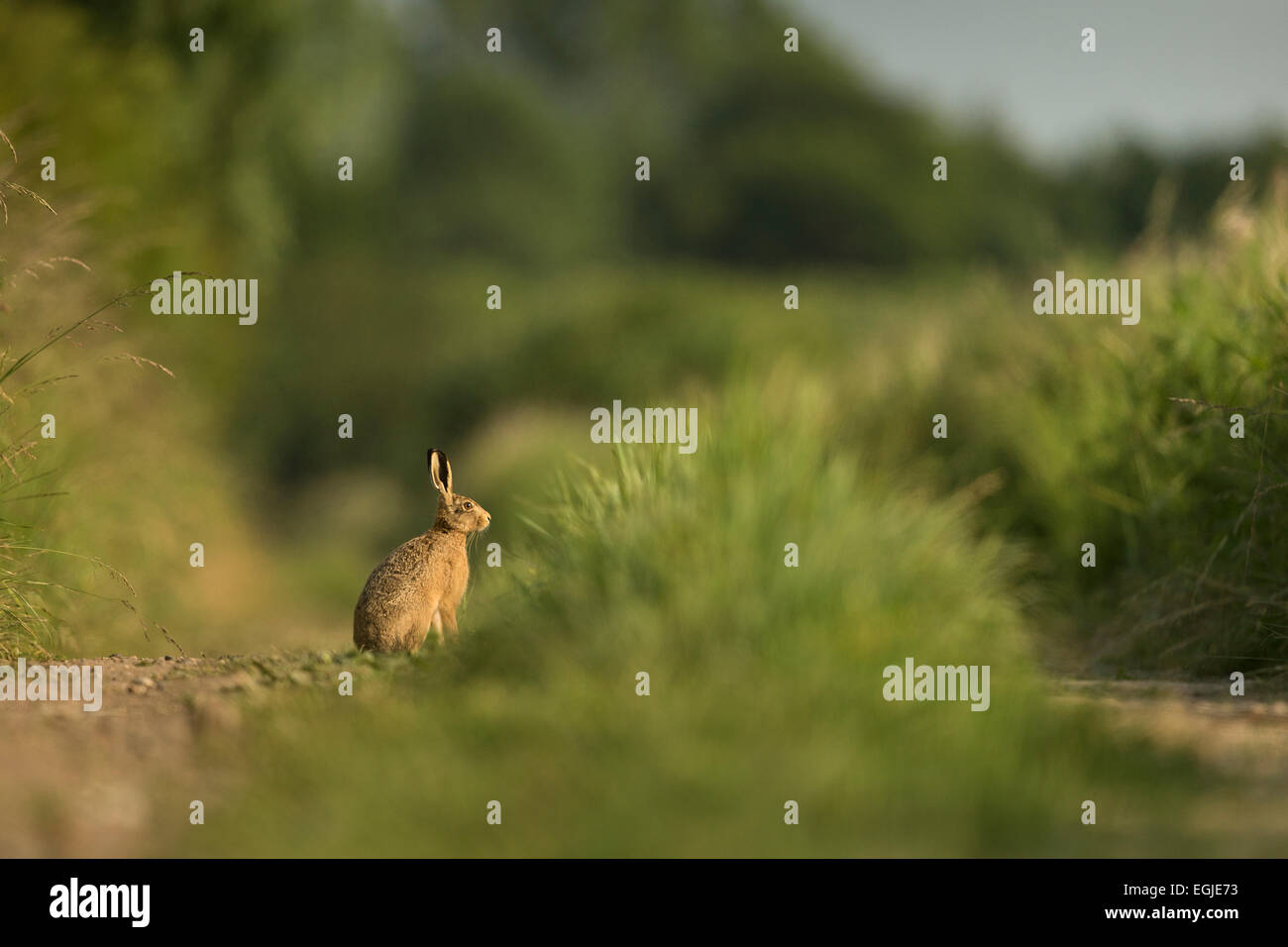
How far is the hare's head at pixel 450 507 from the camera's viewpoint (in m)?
6.75

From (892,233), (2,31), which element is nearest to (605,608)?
(2,31)

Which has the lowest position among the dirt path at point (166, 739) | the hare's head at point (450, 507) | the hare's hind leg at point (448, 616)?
the dirt path at point (166, 739)

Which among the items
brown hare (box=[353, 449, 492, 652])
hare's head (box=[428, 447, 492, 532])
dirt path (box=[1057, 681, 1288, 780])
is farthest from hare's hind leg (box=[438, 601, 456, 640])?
dirt path (box=[1057, 681, 1288, 780])

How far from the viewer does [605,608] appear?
493 centimetres

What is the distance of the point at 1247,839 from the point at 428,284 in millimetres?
31067

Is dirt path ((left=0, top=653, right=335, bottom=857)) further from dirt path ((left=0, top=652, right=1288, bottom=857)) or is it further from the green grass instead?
the green grass

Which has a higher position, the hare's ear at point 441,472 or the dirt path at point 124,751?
the hare's ear at point 441,472

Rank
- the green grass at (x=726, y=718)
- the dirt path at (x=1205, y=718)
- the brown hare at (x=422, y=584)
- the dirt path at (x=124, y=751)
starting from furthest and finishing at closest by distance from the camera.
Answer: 1. the brown hare at (x=422, y=584)
2. the dirt path at (x=1205, y=718)
3. the dirt path at (x=124, y=751)
4. the green grass at (x=726, y=718)

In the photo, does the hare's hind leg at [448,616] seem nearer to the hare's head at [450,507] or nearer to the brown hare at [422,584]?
the brown hare at [422,584]

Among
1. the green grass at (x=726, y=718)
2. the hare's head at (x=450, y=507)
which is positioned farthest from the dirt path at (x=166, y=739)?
the hare's head at (x=450, y=507)

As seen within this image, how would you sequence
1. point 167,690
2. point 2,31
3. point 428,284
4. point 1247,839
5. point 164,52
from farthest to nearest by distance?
1. point 428,284
2. point 164,52
3. point 2,31
4. point 167,690
5. point 1247,839

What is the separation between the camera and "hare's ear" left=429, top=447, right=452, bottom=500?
6.71m

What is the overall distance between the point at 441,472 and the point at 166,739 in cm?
211

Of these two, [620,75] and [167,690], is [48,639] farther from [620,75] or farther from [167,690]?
[620,75]
